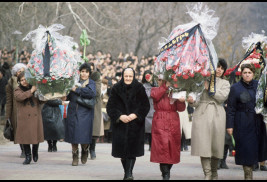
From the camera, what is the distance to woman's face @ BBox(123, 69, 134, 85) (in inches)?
407

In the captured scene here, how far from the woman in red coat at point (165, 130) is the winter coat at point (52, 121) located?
17.1ft

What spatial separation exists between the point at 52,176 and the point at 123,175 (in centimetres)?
120

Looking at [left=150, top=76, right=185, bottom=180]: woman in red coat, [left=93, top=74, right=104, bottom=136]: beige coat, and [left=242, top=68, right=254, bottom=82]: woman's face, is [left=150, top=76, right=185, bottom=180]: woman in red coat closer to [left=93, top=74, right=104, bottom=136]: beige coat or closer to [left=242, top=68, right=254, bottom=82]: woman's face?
[left=242, top=68, right=254, bottom=82]: woman's face

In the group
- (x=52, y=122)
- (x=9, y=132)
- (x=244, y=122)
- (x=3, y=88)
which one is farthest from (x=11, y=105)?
(x=3, y=88)

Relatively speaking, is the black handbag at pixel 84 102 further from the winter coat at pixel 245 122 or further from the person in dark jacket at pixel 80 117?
the winter coat at pixel 245 122

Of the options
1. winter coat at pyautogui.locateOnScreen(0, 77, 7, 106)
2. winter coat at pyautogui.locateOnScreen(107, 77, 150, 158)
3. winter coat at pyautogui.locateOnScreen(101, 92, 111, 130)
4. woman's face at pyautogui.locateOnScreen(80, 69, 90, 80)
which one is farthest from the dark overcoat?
winter coat at pyautogui.locateOnScreen(0, 77, 7, 106)

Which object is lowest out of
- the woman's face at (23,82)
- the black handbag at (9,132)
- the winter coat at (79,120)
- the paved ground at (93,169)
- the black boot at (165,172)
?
the paved ground at (93,169)

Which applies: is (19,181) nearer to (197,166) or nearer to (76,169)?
(76,169)

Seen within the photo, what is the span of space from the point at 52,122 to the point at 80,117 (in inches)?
115

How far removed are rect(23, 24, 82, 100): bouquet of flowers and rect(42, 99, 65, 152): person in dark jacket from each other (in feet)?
10.4

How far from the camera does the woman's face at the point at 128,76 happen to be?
1033 centimetres

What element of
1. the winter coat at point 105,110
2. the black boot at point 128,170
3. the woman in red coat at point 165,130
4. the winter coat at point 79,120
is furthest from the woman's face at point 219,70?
the winter coat at point 105,110

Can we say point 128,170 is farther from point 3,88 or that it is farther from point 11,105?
point 3,88

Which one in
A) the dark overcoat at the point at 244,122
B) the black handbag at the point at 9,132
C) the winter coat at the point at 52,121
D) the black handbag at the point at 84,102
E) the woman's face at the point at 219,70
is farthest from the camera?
the winter coat at the point at 52,121
